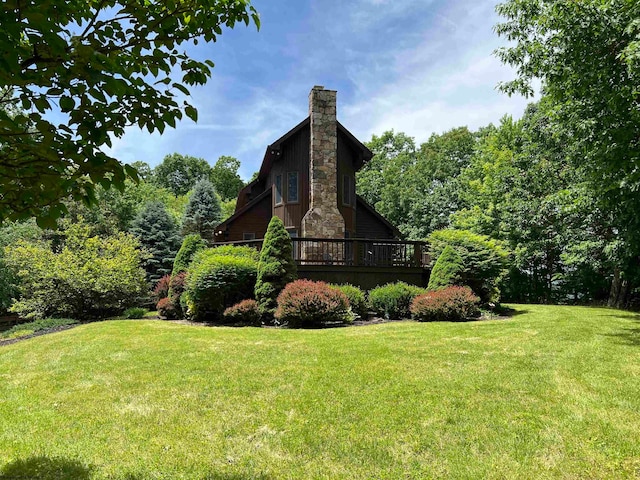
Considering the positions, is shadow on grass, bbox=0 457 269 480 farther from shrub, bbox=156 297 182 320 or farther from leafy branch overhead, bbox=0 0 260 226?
shrub, bbox=156 297 182 320

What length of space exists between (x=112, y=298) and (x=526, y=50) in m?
17.7

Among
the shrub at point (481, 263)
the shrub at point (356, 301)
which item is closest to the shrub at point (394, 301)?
the shrub at point (356, 301)

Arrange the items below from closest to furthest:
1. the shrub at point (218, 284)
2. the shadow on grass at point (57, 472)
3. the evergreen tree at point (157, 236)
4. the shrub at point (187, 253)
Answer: the shadow on grass at point (57, 472) → the shrub at point (218, 284) → the shrub at point (187, 253) → the evergreen tree at point (157, 236)

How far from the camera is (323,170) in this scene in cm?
1797

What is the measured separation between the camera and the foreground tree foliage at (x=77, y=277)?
15.5 metres

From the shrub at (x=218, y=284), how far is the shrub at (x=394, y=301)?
3.94 meters

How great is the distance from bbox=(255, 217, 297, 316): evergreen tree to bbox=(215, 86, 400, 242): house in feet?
18.6

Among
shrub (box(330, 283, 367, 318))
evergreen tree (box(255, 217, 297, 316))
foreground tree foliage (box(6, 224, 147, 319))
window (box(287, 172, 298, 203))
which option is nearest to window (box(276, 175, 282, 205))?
window (box(287, 172, 298, 203))

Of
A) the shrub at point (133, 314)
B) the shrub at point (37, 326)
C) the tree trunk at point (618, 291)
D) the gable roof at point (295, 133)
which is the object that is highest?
the gable roof at point (295, 133)

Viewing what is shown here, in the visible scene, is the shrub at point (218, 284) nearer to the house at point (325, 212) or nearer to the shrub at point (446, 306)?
the house at point (325, 212)

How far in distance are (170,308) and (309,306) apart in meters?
6.52

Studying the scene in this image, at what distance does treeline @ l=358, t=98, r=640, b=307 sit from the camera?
14180mm

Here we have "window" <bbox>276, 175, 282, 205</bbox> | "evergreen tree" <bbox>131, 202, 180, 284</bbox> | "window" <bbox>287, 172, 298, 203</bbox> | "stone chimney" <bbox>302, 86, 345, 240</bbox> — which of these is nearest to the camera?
"stone chimney" <bbox>302, 86, 345, 240</bbox>

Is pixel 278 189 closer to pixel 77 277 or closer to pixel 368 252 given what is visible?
Result: pixel 368 252
